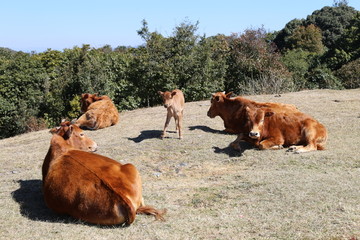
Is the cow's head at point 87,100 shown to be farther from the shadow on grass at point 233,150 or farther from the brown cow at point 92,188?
the brown cow at point 92,188

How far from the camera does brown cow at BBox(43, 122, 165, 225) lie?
6258 mm

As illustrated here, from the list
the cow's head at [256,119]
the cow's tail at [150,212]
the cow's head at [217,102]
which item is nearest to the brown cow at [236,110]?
the cow's head at [217,102]

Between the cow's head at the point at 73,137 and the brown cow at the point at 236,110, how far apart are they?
4.27m

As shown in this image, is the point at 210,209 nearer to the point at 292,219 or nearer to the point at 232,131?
the point at 292,219

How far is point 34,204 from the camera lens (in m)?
7.67

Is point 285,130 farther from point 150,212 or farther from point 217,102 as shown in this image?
point 150,212

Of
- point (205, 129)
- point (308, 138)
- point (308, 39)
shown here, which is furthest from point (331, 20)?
point (308, 138)

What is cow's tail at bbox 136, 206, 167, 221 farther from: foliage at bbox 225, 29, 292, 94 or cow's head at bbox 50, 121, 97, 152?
foliage at bbox 225, 29, 292, 94

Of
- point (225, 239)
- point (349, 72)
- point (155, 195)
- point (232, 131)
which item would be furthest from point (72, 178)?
point (349, 72)

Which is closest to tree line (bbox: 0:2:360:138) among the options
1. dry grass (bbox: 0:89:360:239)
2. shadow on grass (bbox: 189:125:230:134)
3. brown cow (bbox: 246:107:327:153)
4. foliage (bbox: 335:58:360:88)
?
foliage (bbox: 335:58:360:88)

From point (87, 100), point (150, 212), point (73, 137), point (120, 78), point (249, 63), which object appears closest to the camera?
point (150, 212)

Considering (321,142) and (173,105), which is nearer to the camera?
(321,142)

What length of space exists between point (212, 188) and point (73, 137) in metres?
2.78

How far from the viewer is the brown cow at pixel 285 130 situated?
11180mm
